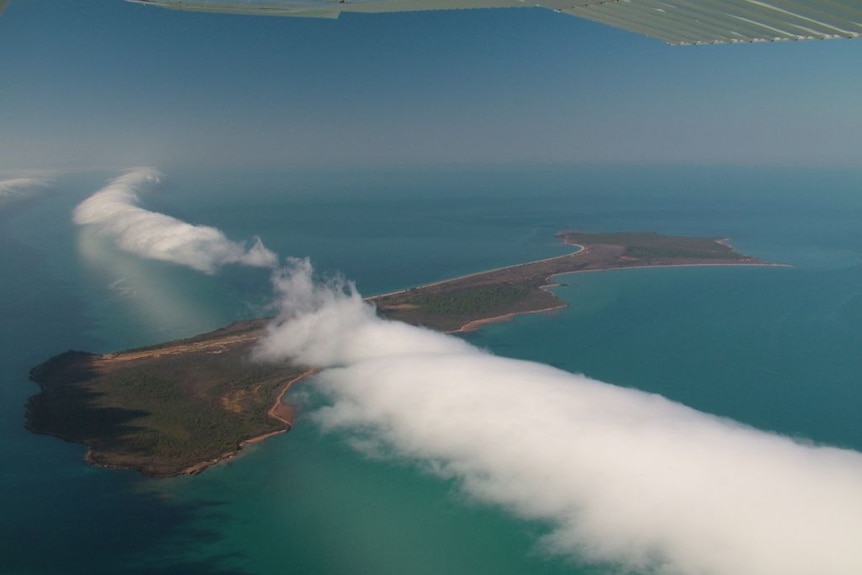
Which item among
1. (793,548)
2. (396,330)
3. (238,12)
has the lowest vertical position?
(793,548)

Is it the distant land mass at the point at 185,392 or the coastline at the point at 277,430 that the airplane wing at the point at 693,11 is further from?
the distant land mass at the point at 185,392

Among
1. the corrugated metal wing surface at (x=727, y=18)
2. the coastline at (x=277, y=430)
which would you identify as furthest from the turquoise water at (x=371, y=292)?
the corrugated metal wing surface at (x=727, y=18)

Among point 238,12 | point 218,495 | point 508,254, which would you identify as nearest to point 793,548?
point 218,495

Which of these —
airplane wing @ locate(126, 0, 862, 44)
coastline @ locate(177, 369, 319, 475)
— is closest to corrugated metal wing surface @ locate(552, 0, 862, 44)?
airplane wing @ locate(126, 0, 862, 44)

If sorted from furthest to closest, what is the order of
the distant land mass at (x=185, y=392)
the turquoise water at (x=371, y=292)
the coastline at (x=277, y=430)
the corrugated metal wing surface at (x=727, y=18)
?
the distant land mass at (x=185, y=392) → the coastline at (x=277, y=430) → the turquoise water at (x=371, y=292) → the corrugated metal wing surface at (x=727, y=18)

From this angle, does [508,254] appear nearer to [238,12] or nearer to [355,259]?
[355,259]

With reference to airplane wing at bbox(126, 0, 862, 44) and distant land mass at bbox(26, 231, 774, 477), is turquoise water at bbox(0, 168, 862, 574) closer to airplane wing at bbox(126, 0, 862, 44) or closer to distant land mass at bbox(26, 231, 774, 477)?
distant land mass at bbox(26, 231, 774, 477)
